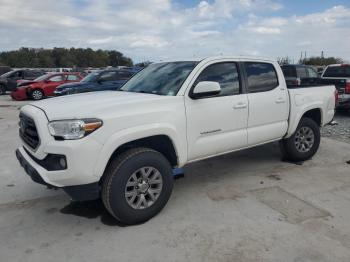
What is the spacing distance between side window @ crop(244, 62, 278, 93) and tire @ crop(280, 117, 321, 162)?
1008 millimetres

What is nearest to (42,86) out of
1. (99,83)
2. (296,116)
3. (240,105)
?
(99,83)

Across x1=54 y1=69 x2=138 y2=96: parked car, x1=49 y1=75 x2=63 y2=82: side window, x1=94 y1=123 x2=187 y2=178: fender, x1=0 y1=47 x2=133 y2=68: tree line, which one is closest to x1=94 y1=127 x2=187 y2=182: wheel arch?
x1=94 y1=123 x2=187 y2=178: fender

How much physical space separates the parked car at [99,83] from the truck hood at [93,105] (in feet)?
27.0

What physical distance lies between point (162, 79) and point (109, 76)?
9.73 metres

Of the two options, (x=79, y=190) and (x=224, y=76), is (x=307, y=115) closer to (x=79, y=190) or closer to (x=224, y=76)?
(x=224, y=76)

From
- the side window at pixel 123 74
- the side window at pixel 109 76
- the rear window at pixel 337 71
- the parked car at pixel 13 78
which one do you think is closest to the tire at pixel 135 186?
the rear window at pixel 337 71

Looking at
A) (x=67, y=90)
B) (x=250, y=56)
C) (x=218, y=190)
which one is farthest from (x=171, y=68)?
(x=67, y=90)

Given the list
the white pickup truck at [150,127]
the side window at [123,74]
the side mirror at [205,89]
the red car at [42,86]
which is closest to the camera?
the white pickup truck at [150,127]

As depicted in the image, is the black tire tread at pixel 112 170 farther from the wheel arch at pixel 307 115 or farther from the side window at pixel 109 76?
the side window at pixel 109 76

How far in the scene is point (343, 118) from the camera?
35.4ft

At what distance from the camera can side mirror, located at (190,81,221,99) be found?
4.12 metres

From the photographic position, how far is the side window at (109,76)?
13750 millimetres

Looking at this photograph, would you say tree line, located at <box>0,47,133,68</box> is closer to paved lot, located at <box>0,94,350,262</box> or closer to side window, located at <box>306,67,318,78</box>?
side window, located at <box>306,67,318,78</box>

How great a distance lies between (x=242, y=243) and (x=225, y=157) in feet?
10.5
